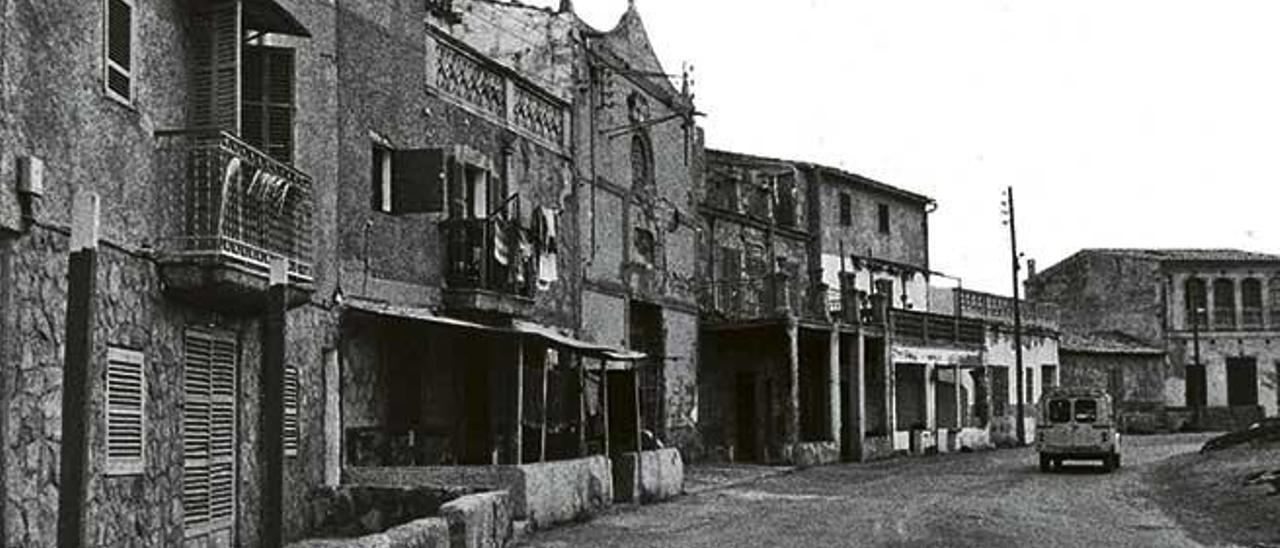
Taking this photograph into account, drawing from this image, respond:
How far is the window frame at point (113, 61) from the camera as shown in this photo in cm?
1194

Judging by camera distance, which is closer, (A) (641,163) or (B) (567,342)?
(B) (567,342)

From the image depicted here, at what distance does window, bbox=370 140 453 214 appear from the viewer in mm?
19688

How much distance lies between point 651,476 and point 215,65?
12621 millimetres

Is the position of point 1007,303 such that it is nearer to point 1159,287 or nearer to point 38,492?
point 1159,287

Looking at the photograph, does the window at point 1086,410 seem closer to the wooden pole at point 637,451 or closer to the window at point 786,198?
the wooden pole at point 637,451

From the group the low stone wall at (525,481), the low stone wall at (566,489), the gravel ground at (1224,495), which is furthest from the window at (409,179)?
the gravel ground at (1224,495)

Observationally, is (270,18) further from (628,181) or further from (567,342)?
(628,181)

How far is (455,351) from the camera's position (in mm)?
21609

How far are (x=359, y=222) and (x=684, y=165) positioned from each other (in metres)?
16.5

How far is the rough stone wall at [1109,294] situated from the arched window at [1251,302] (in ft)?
11.8

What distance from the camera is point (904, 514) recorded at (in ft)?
72.1

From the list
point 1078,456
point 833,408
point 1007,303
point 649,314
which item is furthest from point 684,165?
point 1007,303

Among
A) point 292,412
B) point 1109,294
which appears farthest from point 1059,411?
point 1109,294

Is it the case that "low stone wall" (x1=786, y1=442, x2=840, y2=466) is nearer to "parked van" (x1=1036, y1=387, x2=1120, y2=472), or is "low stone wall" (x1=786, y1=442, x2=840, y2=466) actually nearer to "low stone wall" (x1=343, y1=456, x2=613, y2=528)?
"parked van" (x1=1036, y1=387, x2=1120, y2=472)
